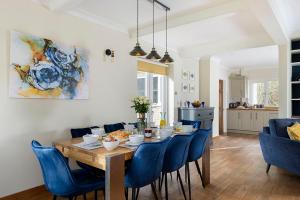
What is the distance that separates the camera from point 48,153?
5.99ft

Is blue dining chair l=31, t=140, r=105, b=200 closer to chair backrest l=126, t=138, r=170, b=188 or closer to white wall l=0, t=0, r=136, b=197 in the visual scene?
chair backrest l=126, t=138, r=170, b=188

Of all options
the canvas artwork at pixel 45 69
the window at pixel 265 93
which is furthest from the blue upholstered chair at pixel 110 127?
the window at pixel 265 93

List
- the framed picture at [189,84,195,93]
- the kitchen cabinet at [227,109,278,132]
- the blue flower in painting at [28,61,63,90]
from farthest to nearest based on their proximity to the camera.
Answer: the kitchen cabinet at [227,109,278,132] < the framed picture at [189,84,195,93] < the blue flower in painting at [28,61,63,90]

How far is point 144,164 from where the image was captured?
2.06 metres

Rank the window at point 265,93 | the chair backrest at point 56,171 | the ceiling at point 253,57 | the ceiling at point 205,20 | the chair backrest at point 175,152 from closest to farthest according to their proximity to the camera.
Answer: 1. the chair backrest at point 56,171
2. the chair backrest at point 175,152
3. the ceiling at point 205,20
4. the ceiling at point 253,57
5. the window at point 265,93

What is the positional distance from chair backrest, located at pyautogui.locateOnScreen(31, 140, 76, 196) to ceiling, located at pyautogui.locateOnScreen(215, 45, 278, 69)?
509cm

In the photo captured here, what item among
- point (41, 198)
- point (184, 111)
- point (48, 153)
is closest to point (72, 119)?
point (41, 198)

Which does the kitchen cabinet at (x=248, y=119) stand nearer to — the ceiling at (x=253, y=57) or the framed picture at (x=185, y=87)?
the ceiling at (x=253, y=57)

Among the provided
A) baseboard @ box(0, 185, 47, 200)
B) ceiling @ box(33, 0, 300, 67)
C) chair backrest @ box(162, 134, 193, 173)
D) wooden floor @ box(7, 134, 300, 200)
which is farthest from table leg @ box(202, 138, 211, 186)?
baseboard @ box(0, 185, 47, 200)

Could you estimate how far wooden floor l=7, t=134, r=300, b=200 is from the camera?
281 cm

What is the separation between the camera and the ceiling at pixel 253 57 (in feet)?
18.6

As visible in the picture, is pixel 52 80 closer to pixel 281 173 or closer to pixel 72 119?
pixel 72 119

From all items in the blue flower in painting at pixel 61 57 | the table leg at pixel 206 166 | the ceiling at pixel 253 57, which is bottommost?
the table leg at pixel 206 166

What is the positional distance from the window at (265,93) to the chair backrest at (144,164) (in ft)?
24.0
